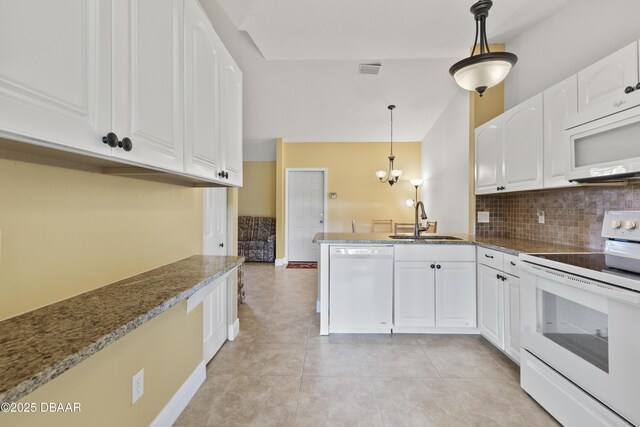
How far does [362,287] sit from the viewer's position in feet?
8.65

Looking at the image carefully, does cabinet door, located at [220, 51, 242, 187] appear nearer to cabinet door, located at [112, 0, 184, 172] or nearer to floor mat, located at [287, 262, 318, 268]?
cabinet door, located at [112, 0, 184, 172]

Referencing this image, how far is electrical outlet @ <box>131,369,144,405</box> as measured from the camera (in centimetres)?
129

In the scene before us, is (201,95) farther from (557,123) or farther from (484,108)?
(484,108)

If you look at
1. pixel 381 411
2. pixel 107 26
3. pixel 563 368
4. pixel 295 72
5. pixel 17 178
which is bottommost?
pixel 381 411

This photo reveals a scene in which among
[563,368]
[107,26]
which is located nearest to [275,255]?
[563,368]

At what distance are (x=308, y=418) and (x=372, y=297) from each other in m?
1.21

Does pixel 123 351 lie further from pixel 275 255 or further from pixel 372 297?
pixel 275 255

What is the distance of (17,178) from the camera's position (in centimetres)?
82

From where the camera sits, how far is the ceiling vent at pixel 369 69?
3756mm

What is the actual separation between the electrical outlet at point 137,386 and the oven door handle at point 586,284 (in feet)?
7.22

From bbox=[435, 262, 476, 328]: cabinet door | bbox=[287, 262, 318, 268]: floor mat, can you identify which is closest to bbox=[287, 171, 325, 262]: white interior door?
bbox=[287, 262, 318, 268]: floor mat

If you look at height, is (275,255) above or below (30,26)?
below

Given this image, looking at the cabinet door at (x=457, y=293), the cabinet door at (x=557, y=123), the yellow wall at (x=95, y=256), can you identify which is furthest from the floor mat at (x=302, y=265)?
the cabinet door at (x=557, y=123)

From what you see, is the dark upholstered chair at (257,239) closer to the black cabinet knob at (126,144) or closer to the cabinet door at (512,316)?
the cabinet door at (512,316)
